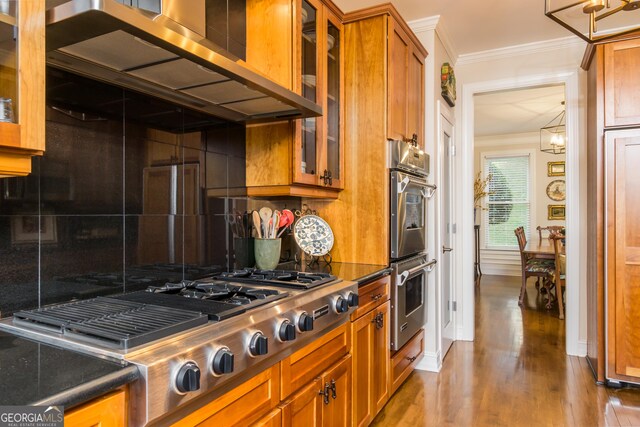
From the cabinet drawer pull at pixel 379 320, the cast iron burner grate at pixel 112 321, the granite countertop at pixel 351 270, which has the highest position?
the cast iron burner grate at pixel 112 321

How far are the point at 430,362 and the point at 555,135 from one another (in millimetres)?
3643

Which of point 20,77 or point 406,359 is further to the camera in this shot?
point 406,359

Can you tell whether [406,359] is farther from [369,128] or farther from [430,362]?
[369,128]

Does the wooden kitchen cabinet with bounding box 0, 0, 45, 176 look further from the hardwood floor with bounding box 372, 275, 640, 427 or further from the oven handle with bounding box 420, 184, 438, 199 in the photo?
the oven handle with bounding box 420, 184, 438, 199

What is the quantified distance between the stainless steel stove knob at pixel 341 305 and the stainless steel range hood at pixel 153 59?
34.9 inches

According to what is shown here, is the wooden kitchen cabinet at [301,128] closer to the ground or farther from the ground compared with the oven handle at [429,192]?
farther from the ground

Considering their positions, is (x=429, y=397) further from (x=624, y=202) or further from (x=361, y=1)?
(x=361, y=1)

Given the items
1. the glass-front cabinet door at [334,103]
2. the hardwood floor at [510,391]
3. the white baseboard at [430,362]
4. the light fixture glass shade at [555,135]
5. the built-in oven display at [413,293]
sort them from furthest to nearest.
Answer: the light fixture glass shade at [555,135]
the white baseboard at [430,362]
the built-in oven display at [413,293]
the glass-front cabinet door at [334,103]
the hardwood floor at [510,391]

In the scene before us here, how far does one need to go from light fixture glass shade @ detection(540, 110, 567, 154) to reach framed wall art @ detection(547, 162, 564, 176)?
12.2 inches

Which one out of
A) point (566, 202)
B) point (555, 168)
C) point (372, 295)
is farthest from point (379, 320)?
point (555, 168)

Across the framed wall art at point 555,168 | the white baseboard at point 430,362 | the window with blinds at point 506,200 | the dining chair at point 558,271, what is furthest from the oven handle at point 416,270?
the framed wall art at point 555,168

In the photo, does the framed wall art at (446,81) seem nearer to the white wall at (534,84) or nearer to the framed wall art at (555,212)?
the white wall at (534,84)

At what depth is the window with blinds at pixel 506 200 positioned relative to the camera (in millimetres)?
7512

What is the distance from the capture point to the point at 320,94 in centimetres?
238
